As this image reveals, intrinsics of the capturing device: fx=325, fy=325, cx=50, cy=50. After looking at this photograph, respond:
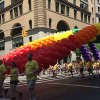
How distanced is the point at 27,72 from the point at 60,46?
4.98 meters

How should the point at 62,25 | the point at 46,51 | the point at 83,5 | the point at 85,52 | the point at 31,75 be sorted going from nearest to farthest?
the point at 31,75
the point at 46,51
the point at 85,52
the point at 62,25
the point at 83,5

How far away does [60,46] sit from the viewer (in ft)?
56.6

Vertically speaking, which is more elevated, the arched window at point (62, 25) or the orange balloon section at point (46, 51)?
the arched window at point (62, 25)

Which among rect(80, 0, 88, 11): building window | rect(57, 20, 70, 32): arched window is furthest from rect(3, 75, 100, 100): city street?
rect(80, 0, 88, 11): building window

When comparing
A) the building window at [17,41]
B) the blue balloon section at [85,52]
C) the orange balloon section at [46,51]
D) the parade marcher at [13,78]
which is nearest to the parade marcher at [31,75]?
the parade marcher at [13,78]

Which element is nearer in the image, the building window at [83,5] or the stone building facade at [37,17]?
the stone building facade at [37,17]

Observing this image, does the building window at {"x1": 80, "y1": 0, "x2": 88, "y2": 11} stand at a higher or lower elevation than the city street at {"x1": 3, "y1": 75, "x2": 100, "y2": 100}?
higher

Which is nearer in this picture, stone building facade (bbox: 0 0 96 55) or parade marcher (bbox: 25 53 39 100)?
parade marcher (bbox: 25 53 39 100)

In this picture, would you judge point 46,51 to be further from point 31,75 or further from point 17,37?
point 17,37

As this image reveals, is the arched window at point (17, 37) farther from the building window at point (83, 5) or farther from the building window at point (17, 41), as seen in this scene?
the building window at point (83, 5)

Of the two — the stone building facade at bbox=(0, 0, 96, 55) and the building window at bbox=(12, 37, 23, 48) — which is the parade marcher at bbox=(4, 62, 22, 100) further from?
the building window at bbox=(12, 37, 23, 48)

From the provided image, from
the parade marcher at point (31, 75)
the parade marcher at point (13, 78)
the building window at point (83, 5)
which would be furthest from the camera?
the building window at point (83, 5)

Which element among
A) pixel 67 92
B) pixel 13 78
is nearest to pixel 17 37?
pixel 67 92

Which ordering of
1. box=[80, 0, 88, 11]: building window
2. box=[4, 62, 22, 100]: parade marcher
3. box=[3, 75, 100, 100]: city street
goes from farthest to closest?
Answer: 1. box=[80, 0, 88, 11]: building window
2. box=[3, 75, 100, 100]: city street
3. box=[4, 62, 22, 100]: parade marcher
